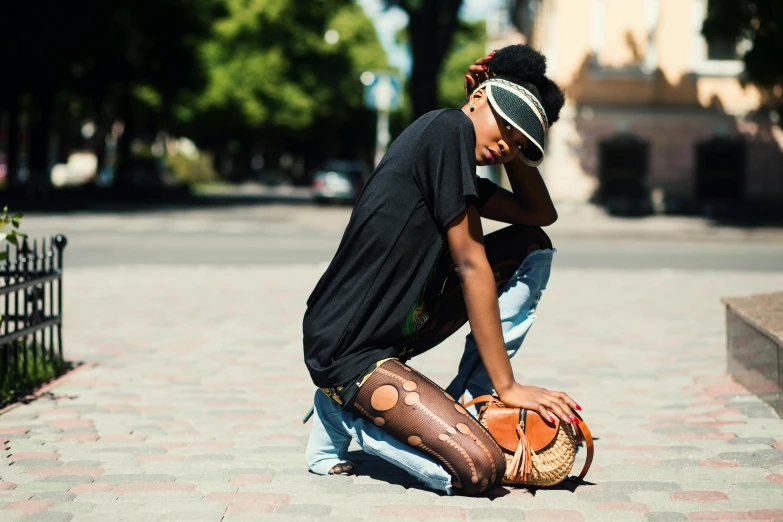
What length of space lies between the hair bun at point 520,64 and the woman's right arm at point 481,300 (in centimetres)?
54

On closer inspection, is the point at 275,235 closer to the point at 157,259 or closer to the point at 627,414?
the point at 157,259

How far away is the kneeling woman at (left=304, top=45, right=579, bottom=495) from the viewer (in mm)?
3988

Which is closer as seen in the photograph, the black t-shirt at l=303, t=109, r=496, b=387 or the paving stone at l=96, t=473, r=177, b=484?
the black t-shirt at l=303, t=109, r=496, b=387

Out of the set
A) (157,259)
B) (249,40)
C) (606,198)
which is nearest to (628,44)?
(606,198)

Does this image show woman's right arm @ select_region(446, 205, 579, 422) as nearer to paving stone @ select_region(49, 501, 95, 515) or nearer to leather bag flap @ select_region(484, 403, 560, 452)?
leather bag flap @ select_region(484, 403, 560, 452)

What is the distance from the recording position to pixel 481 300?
4.02 meters

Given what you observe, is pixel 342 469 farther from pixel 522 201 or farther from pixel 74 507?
pixel 522 201

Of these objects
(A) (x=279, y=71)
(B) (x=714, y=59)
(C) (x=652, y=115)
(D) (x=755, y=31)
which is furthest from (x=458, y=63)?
(D) (x=755, y=31)

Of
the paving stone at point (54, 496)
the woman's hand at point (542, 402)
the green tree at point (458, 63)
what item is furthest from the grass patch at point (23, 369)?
the green tree at point (458, 63)

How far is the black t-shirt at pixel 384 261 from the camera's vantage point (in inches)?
161

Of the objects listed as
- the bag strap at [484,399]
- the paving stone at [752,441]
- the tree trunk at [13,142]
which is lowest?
the paving stone at [752,441]

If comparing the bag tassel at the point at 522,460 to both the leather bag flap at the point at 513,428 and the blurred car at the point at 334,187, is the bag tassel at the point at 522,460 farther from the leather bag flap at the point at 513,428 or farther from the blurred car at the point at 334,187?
the blurred car at the point at 334,187

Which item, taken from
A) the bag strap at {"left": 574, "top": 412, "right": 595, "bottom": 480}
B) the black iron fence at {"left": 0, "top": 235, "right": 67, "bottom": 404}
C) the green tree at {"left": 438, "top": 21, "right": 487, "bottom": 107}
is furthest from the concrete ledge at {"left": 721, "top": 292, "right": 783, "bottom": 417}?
the green tree at {"left": 438, "top": 21, "right": 487, "bottom": 107}

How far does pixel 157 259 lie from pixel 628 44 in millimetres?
17556
